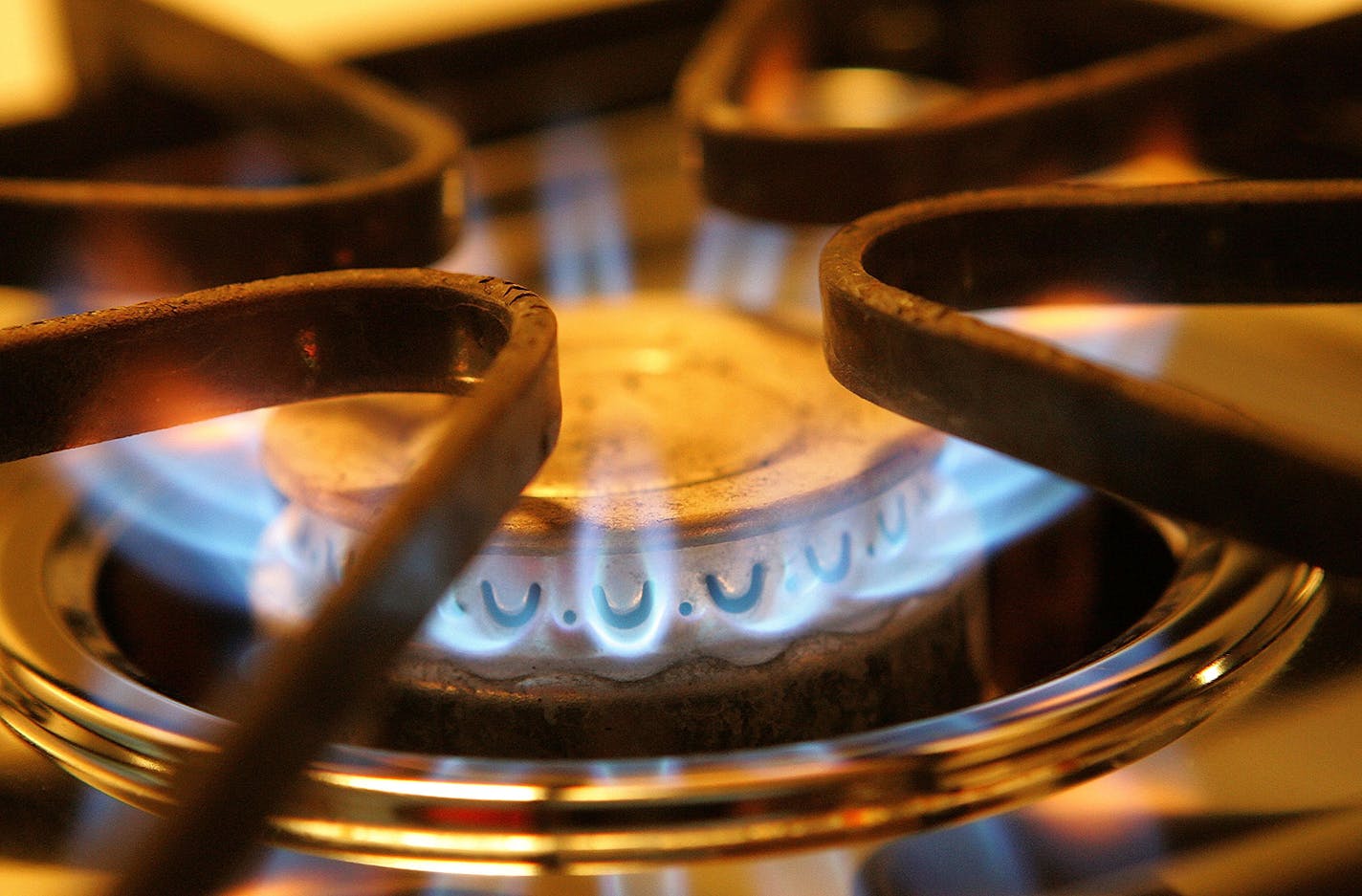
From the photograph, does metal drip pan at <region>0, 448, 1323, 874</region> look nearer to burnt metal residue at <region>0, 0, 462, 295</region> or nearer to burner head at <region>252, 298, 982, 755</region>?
burner head at <region>252, 298, 982, 755</region>

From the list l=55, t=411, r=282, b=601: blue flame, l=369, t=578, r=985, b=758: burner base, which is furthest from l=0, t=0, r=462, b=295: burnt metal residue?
l=369, t=578, r=985, b=758: burner base

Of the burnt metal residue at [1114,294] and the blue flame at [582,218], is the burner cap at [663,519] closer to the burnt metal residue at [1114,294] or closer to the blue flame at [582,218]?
the burnt metal residue at [1114,294]

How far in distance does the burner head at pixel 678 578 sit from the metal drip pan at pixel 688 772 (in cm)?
7

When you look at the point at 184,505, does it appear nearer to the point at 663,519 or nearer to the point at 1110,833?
the point at 663,519

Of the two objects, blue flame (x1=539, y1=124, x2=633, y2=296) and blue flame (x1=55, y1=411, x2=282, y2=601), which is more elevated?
blue flame (x1=539, y1=124, x2=633, y2=296)

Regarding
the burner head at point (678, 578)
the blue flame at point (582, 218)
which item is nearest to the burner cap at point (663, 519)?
the burner head at point (678, 578)

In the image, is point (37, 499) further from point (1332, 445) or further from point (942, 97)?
point (942, 97)

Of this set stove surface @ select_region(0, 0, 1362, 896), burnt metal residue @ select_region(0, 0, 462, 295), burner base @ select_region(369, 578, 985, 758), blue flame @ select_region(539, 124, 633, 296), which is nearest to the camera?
stove surface @ select_region(0, 0, 1362, 896)

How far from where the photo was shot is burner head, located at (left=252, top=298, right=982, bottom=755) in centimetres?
41

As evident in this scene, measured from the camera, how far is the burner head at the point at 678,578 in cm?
41

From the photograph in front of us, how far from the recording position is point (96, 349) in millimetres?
383

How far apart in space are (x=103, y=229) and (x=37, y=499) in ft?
0.35

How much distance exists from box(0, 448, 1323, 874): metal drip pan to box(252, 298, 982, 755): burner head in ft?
0.22

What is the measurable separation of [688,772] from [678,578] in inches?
3.7
